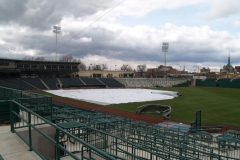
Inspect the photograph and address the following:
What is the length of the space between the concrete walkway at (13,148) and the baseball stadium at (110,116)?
0.10 ft

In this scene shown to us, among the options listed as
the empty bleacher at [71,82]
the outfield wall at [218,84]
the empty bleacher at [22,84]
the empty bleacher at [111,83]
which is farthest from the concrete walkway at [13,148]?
the outfield wall at [218,84]

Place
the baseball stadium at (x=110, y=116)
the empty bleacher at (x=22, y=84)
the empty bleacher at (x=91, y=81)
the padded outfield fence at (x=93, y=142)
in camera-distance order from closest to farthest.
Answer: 1. the padded outfield fence at (x=93, y=142)
2. the baseball stadium at (x=110, y=116)
3. the empty bleacher at (x=22, y=84)
4. the empty bleacher at (x=91, y=81)

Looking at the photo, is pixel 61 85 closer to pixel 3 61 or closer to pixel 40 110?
pixel 3 61

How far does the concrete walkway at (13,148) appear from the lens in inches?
237

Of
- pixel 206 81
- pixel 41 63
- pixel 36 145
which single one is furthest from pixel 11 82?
pixel 206 81

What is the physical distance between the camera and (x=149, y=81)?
9881 centimetres

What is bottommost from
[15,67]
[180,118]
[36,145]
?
[180,118]

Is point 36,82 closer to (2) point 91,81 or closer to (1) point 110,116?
(2) point 91,81

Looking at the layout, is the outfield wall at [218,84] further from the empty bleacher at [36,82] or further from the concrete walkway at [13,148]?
the concrete walkway at [13,148]

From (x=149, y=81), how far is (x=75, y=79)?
36378mm

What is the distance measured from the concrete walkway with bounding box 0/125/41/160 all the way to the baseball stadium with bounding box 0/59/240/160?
3cm

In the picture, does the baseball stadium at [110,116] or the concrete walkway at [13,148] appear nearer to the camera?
the concrete walkway at [13,148]

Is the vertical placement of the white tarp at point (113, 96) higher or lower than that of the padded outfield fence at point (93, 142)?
lower

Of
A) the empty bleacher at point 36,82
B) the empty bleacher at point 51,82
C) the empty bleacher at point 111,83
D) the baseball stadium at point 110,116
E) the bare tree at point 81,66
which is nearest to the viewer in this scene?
the baseball stadium at point 110,116
